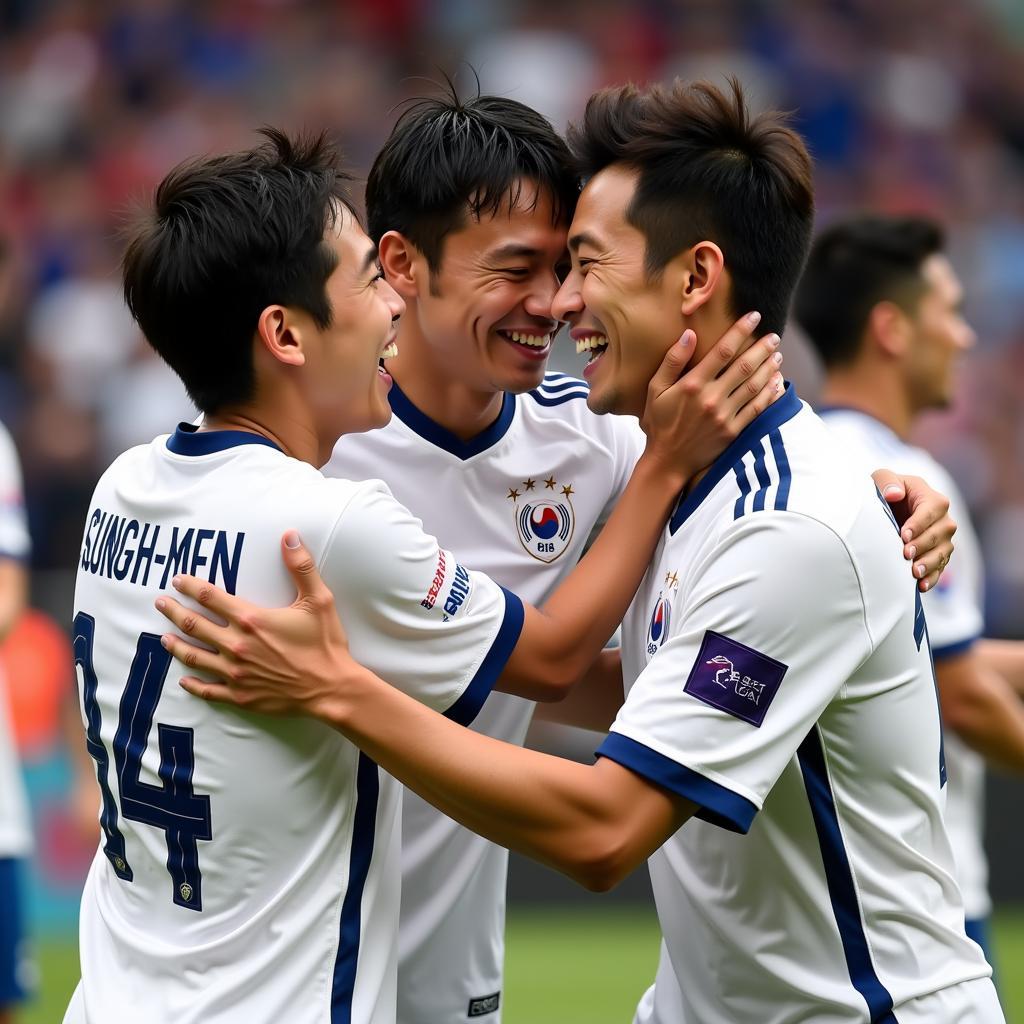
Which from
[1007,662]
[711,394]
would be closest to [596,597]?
[711,394]

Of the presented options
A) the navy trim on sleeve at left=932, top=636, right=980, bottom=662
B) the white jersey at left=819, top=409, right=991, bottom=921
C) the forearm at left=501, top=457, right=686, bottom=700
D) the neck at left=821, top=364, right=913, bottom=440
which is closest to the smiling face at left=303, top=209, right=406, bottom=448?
the forearm at left=501, top=457, right=686, bottom=700

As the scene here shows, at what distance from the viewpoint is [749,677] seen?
260 centimetres

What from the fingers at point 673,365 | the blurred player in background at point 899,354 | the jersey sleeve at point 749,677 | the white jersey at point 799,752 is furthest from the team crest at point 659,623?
the blurred player in background at point 899,354

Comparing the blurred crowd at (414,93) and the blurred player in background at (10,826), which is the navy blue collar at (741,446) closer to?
the blurred player in background at (10,826)

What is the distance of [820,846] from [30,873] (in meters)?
6.58

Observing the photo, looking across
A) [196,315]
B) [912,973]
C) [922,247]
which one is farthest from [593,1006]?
[196,315]

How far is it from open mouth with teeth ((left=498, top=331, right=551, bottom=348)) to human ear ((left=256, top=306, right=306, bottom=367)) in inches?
30.6

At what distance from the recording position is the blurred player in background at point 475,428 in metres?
3.47

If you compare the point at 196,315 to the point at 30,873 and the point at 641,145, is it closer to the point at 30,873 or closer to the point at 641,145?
the point at 641,145

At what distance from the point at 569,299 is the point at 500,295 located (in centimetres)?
26

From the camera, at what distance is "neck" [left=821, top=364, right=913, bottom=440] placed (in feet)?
17.5

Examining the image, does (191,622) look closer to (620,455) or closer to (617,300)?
(617,300)

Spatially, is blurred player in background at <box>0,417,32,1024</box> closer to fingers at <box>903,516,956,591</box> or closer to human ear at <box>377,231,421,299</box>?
human ear at <box>377,231,421,299</box>

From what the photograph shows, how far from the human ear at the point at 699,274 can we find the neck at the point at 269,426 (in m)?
0.76
